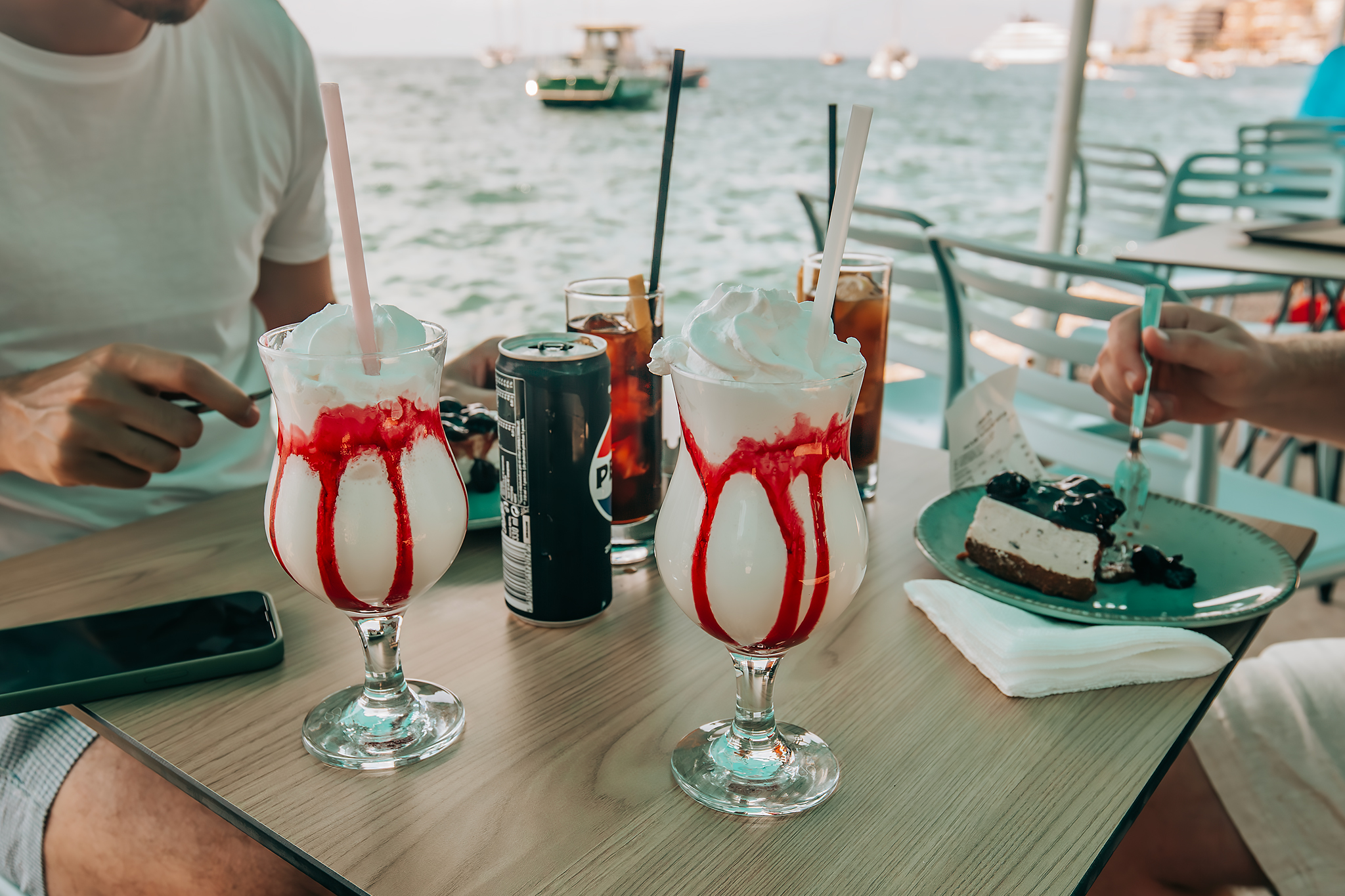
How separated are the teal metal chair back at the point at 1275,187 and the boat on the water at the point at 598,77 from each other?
1805 centimetres

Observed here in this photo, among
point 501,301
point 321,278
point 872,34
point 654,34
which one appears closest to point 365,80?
point 654,34

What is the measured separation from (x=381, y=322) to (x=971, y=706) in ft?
1.72

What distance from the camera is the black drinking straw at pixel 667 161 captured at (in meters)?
0.79

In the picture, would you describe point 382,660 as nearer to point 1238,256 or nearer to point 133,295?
point 133,295

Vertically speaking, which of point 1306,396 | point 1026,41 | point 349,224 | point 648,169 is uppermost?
point 1026,41

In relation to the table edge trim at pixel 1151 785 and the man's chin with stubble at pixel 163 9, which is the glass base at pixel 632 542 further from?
the man's chin with stubble at pixel 163 9

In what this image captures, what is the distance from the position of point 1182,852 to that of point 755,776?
0.59 metres

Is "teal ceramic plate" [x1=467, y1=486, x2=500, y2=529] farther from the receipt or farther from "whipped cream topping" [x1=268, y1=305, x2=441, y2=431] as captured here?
the receipt

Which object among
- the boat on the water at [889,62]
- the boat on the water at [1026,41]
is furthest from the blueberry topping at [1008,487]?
the boat on the water at [889,62]

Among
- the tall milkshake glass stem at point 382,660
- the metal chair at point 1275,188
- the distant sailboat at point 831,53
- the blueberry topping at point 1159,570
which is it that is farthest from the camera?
the distant sailboat at point 831,53

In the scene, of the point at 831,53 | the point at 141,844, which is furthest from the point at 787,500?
the point at 831,53

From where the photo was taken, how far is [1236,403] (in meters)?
1.16

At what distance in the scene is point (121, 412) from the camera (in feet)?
2.91

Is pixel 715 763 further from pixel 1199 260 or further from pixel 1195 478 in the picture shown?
pixel 1199 260
